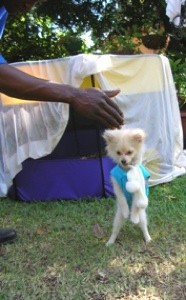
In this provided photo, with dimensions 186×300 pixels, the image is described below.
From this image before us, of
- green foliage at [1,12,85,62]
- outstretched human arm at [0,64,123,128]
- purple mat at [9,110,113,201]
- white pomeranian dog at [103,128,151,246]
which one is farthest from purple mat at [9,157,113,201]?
green foliage at [1,12,85,62]

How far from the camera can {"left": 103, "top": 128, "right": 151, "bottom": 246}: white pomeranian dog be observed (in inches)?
104

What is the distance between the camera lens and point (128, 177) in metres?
2.63

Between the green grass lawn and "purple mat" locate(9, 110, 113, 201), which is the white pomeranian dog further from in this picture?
"purple mat" locate(9, 110, 113, 201)

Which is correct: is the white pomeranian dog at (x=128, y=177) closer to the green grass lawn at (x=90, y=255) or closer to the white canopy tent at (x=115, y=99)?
the green grass lawn at (x=90, y=255)

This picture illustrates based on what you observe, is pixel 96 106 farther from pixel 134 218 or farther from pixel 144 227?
pixel 144 227

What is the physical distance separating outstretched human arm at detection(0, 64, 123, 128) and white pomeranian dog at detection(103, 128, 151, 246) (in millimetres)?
1078

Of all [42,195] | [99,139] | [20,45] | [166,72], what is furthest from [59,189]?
[20,45]

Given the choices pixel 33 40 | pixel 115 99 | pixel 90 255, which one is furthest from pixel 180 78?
pixel 90 255

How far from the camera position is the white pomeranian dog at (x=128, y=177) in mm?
2641

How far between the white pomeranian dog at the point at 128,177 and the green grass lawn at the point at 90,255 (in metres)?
0.19

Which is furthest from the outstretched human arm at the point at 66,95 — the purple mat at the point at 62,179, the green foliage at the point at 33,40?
the green foliage at the point at 33,40

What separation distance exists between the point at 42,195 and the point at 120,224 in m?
1.40

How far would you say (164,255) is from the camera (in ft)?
8.61

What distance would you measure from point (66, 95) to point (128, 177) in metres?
1.17
